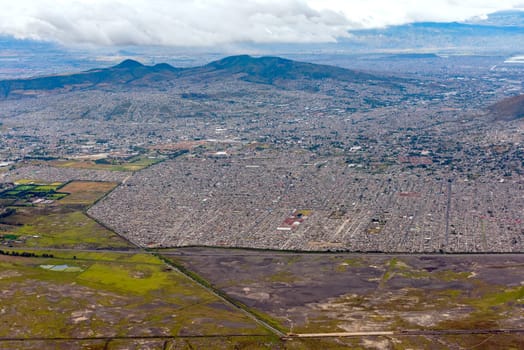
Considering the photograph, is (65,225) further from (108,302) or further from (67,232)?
(108,302)

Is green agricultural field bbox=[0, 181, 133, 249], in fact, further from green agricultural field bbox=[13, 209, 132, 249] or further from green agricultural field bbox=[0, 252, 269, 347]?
green agricultural field bbox=[0, 252, 269, 347]

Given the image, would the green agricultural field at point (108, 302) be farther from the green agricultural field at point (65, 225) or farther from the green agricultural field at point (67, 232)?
the green agricultural field at point (65, 225)

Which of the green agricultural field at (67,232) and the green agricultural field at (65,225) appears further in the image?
the green agricultural field at (65,225)

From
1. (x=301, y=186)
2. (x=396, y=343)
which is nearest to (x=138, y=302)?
(x=396, y=343)

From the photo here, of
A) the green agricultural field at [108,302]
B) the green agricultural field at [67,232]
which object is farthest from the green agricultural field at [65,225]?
the green agricultural field at [108,302]

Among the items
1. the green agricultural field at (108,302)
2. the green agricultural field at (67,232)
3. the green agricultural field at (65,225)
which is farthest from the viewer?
the green agricultural field at (65,225)

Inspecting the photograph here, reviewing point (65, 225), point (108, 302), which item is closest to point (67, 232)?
point (65, 225)

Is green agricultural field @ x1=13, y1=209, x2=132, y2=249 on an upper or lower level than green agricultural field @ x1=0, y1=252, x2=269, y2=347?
upper

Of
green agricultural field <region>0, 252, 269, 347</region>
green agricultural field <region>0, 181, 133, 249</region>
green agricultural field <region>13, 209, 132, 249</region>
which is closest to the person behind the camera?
green agricultural field <region>0, 252, 269, 347</region>

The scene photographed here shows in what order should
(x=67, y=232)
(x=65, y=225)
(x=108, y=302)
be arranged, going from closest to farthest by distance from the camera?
(x=108, y=302)
(x=67, y=232)
(x=65, y=225)

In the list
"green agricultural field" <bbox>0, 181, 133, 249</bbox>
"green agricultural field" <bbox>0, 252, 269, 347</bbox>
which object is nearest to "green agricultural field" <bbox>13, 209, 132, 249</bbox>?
"green agricultural field" <bbox>0, 181, 133, 249</bbox>

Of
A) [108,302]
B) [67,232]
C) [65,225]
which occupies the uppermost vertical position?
[65,225]
